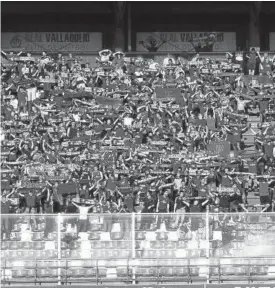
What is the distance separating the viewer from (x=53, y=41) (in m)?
33.5

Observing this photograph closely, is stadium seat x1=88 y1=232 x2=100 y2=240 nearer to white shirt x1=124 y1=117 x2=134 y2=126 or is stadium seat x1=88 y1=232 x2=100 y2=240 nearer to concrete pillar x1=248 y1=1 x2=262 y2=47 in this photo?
white shirt x1=124 y1=117 x2=134 y2=126

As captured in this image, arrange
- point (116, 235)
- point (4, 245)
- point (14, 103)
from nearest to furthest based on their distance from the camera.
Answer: point (4, 245) < point (116, 235) < point (14, 103)

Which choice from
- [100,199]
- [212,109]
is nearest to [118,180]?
[100,199]

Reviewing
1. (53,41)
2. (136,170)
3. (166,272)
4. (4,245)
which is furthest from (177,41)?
(4,245)

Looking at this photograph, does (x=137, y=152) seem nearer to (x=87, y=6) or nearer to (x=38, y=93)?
(x=38, y=93)

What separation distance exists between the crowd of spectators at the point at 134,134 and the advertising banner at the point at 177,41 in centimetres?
129

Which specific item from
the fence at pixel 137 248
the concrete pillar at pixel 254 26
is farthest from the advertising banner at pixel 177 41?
the fence at pixel 137 248

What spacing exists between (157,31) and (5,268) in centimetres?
→ 1224

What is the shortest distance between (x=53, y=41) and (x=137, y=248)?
10948mm

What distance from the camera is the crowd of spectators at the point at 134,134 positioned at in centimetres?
2831

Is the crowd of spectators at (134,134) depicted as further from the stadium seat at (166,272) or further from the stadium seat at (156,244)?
the stadium seat at (166,272)

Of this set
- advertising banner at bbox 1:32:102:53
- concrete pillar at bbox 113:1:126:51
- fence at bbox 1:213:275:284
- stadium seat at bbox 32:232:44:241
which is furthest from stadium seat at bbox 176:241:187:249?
advertising banner at bbox 1:32:102:53

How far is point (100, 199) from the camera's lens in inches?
1105

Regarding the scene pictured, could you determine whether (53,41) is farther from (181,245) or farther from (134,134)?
(181,245)
